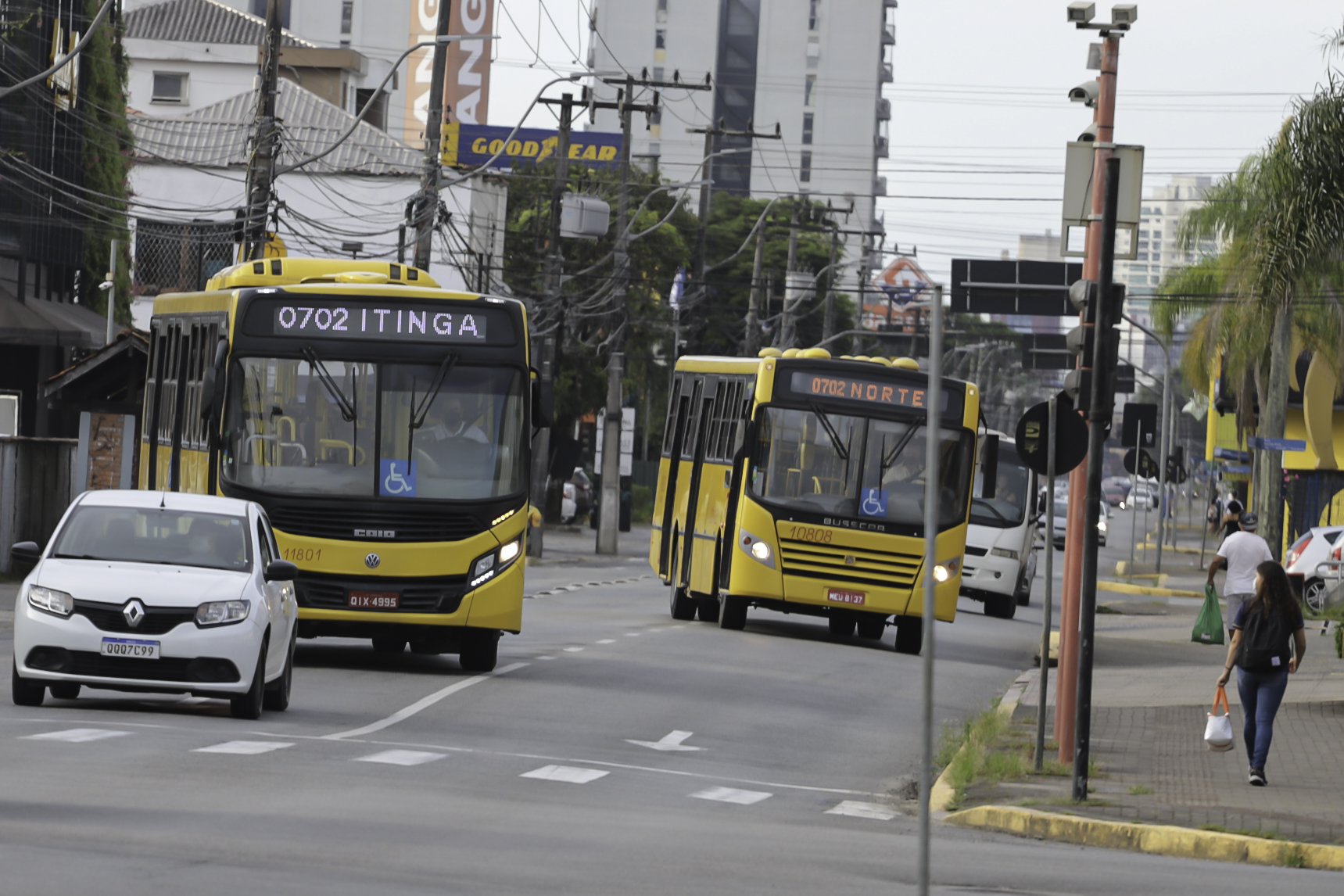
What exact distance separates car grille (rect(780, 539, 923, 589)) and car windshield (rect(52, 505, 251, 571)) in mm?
10949

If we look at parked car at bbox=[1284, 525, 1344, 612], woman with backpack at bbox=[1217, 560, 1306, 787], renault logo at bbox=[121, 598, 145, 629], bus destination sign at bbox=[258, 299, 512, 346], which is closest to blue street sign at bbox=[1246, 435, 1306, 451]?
parked car at bbox=[1284, 525, 1344, 612]

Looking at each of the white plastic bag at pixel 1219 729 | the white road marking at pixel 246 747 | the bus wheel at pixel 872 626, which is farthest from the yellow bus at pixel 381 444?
the bus wheel at pixel 872 626

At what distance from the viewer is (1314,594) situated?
37.2 m

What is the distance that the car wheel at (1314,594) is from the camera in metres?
37.0

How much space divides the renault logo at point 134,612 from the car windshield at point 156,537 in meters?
0.63

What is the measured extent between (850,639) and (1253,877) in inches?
670

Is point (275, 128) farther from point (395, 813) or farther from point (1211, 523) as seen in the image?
point (1211, 523)

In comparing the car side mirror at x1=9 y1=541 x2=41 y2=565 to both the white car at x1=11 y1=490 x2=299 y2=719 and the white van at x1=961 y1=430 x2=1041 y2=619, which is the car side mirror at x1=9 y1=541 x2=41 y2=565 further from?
the white van at x1=961 y1=430 x2=1041 y2=619

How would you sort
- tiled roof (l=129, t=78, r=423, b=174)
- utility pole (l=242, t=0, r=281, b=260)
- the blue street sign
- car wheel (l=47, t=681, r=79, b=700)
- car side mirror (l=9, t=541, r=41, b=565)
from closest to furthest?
1. car wheel (l=47, t=681, r=79, b=700)
2. car side mirror (l=9, t=541, r=41, b=565)
3. utility pole (l=242, t=0, r=281, b=260)
4. the blue street sign
5. tiled roof (l=129, t=78, r=423, b=174)

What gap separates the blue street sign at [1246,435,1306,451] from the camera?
36.1 meters

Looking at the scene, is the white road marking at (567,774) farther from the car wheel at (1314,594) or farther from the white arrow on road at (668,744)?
the car wheel at (1314,594)

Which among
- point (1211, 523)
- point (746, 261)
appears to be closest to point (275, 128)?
point (1211, 523)

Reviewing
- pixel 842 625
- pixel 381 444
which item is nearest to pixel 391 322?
pixel 381 444

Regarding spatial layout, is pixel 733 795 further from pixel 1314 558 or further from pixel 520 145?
pixel 520 145
